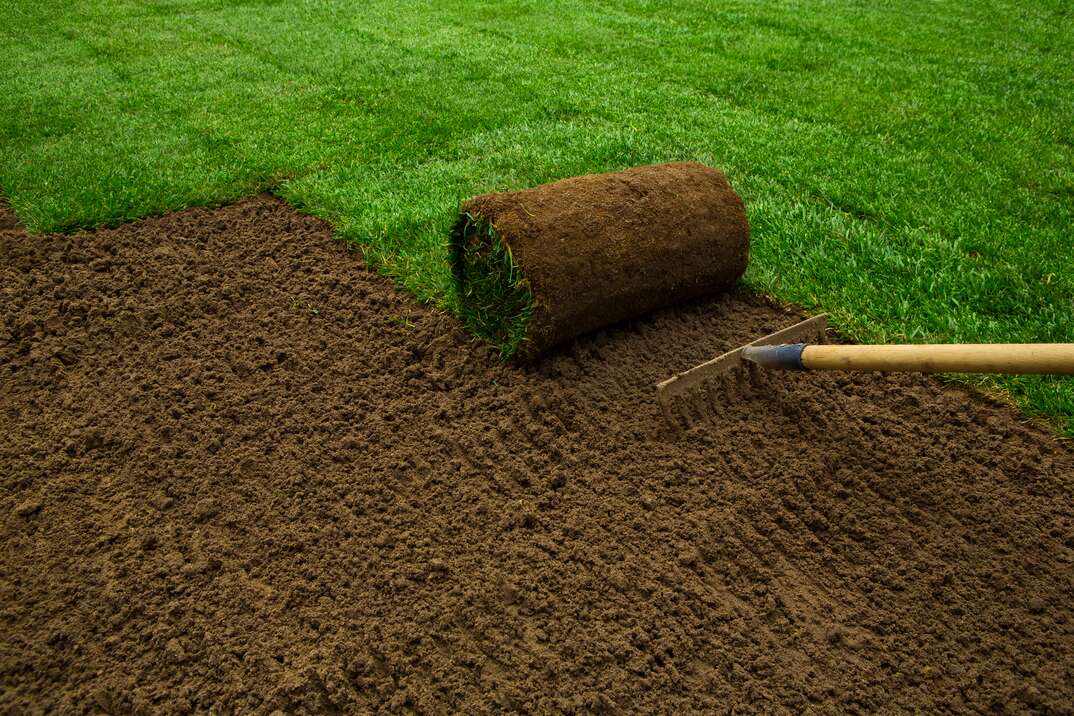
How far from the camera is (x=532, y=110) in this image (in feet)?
22.8

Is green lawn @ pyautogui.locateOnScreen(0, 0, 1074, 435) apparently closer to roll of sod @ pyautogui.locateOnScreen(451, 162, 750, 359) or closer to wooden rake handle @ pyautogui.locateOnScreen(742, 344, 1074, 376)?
roll of sod @ pyautogui.locateOnScreen(451, 162, 750, 359)

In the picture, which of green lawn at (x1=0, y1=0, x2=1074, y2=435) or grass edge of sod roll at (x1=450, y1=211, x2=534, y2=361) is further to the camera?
green lawn at (x1=0, y1=0, x2=1074, y2=435)

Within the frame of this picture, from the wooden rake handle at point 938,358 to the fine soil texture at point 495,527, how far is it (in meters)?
0.40

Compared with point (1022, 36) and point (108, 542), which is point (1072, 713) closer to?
point (108, 542)

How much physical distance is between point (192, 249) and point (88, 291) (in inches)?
25.2

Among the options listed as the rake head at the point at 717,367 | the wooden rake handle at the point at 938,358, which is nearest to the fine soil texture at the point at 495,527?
the rake head at the point at 717,367

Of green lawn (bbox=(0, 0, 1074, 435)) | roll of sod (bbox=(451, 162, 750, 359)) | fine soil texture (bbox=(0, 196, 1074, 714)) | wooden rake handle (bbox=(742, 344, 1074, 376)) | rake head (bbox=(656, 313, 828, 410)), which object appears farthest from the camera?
green lawn (bbox=(0, 0, 1074, 435))

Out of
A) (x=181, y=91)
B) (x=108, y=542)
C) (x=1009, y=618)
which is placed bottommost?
(x=108, y=542)

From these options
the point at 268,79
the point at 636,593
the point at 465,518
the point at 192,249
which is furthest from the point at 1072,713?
the point at 268,79

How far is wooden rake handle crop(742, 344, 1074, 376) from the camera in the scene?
8.43 ft

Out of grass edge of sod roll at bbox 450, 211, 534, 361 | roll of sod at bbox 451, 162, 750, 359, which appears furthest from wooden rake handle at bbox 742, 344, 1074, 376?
grass edge of sod roll at bbox 450, 211, 534, 361

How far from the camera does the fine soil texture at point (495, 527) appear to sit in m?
2.71

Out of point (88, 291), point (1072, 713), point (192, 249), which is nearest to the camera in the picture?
point (1072, 713)

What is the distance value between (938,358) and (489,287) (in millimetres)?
2010
